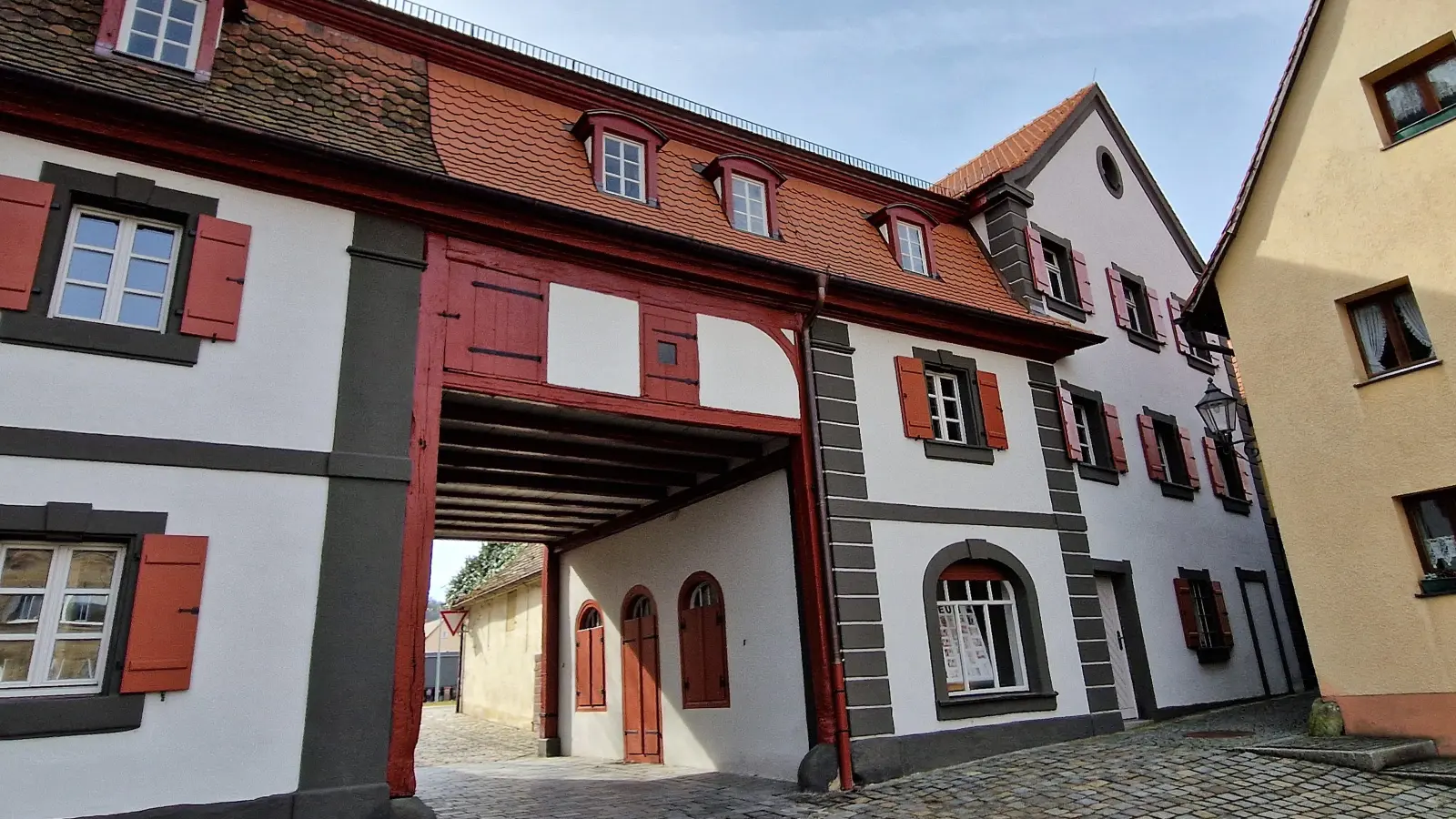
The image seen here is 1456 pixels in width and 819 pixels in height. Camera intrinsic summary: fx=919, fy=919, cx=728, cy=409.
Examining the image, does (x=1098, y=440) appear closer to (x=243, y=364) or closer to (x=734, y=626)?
(x=734, y=626)

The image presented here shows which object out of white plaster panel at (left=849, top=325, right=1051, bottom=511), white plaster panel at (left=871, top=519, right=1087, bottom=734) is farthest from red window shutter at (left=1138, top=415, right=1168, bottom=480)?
white plaster panel at (left=871, top=519, right=1087, bottom=734)

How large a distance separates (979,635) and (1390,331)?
18.8 feet

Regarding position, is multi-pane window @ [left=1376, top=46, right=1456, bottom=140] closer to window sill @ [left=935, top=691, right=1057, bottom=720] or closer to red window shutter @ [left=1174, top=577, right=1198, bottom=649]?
red window shutter @ [left=1174, top=577, right=1198, bottom=649]

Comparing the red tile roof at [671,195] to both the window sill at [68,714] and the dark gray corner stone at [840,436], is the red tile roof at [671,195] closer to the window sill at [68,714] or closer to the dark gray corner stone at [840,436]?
the dark gray corner stone at [840,436]

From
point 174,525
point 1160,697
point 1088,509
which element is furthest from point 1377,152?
point 174,525

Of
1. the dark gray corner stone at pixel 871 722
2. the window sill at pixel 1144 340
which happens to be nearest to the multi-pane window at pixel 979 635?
the dark gray corner stone at pixel 871 722

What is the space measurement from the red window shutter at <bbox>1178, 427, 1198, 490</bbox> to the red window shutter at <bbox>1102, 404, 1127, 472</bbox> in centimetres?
207

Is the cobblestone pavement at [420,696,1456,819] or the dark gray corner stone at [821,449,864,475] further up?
the dark gray corner stone at [821,449,864,475]

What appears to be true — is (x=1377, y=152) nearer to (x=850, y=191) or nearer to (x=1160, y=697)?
(x=850, y=191)

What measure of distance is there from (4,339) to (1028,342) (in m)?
11.9

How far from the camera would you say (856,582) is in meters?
10.6

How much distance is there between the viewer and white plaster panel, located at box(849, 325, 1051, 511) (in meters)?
11.5

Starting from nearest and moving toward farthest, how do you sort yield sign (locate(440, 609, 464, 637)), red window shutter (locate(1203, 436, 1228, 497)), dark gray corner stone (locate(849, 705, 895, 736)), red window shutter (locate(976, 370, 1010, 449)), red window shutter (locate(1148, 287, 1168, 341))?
1. dark gray corner stone (locate(849, 705, 895, 736))
2. red window shutter (locate(976, 370, 1010, 449))
3. red window shutter (locate(1203, 436, 1228, 497))
4. red window shutter (locate(1148, 287, 1168, 341))
5. yield sign (locate(440, 609, 464, 637))

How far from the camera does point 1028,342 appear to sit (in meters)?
13.5
